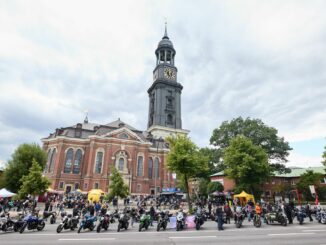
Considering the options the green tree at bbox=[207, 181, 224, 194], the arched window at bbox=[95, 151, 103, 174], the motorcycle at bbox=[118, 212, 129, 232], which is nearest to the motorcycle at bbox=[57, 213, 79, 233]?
the motorcycle at bbox=[118, 212, 129, 232]

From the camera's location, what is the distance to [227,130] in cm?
4625

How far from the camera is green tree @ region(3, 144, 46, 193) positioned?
114ft

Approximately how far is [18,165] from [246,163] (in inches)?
1444

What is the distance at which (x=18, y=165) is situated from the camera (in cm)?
3522

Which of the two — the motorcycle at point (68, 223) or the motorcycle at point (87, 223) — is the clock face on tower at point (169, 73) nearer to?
the motorcycle at point (68, 223)

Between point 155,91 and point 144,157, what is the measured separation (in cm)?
2567

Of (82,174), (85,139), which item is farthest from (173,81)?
(82,174)

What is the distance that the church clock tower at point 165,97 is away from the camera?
6506 centimetres

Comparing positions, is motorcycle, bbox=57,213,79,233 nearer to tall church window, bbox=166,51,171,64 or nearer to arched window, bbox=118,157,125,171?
arched window, bbox=118,157,125,171

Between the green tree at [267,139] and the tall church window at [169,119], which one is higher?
the tall church window at [169,119]

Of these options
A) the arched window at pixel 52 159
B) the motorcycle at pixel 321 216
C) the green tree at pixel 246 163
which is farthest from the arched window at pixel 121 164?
the motorcycle at pixel 321 216

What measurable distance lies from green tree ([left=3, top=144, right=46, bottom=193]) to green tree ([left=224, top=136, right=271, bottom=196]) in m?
32.8

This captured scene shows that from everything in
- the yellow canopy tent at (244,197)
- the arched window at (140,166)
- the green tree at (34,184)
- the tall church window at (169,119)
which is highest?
the tall church window at (169,119)

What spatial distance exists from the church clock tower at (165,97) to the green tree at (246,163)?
104 feet
